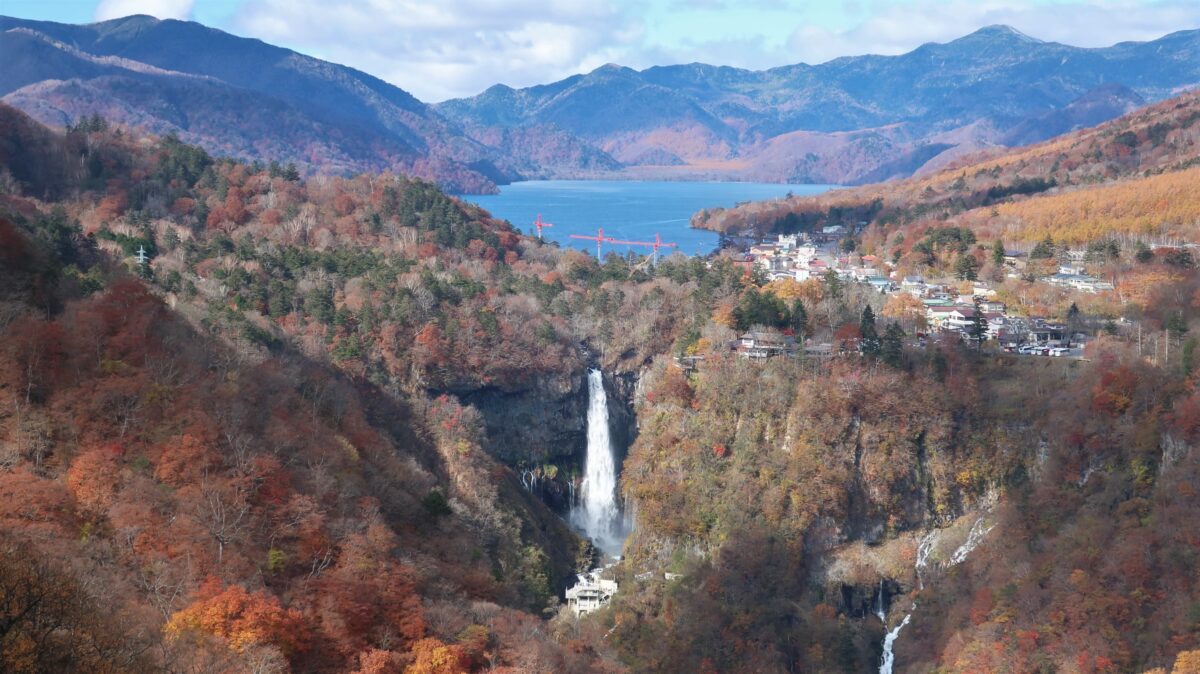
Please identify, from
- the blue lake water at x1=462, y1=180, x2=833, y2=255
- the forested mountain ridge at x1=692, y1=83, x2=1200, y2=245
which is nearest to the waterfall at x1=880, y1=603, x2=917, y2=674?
the forested mountain ridge at x1=692, y1=83, x2=1200, y2=245

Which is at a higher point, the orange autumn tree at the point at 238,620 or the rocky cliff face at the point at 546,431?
the orange autumn tree at the point at 238,620

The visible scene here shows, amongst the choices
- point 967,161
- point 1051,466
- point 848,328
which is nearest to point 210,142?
point 967,161

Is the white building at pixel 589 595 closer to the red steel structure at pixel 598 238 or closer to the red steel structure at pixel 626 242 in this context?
the red steel structure at pixel 626 242

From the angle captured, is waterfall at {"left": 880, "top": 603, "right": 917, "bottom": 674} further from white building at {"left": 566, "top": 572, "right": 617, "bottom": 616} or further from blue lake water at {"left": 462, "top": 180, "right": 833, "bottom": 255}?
blue lake water at {"left": 462, "top": 180, "right": 833, "bottom": 255}

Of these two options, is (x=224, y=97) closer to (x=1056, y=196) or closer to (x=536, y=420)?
(x=1056, y=196)

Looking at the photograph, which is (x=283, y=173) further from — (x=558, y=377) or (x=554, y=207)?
(x=554, y=207)

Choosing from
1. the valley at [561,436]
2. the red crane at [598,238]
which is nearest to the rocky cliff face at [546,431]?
the valley at [561,436]


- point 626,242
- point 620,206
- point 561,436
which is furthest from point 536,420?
point 620,206
